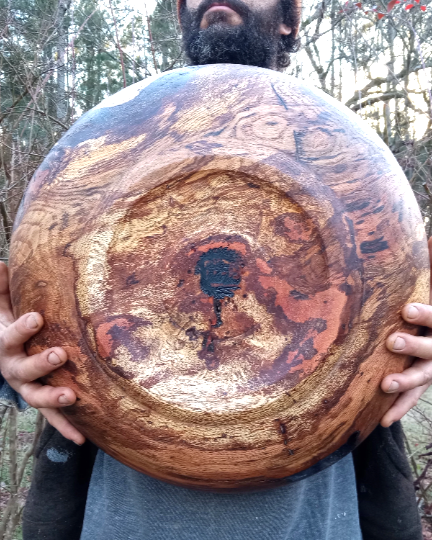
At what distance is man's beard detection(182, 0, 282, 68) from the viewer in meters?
1.54

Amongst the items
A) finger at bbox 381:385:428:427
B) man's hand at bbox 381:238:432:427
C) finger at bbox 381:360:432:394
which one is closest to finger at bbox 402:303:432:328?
man's hand at bbox 381:238:432:427

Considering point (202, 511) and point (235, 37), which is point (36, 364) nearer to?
point (202, 511)

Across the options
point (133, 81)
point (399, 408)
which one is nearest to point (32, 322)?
point (399, 408)

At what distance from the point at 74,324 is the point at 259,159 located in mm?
497

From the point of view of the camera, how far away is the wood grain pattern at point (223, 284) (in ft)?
3.09

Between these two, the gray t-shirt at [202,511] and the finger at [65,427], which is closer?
the finger at [65,427]

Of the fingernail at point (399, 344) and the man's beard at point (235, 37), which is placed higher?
the man's beard at point (235, 37)

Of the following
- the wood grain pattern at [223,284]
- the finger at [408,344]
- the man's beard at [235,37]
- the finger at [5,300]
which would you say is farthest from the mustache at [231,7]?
the finger at [408,344]

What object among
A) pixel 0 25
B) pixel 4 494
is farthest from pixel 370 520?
pixel 0 25

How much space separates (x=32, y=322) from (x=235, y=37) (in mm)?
1108

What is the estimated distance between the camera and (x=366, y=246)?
3.13 ft

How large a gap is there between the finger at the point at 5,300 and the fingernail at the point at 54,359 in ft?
1.17

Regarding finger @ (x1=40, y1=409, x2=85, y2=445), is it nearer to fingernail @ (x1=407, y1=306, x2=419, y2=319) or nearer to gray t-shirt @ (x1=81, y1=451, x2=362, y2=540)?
gray t-shirt @ (x1=81, y1=451, x2=362, y2=540)

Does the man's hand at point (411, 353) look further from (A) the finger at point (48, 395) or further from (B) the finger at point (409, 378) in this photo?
(A) the finger at point (48, 395)
